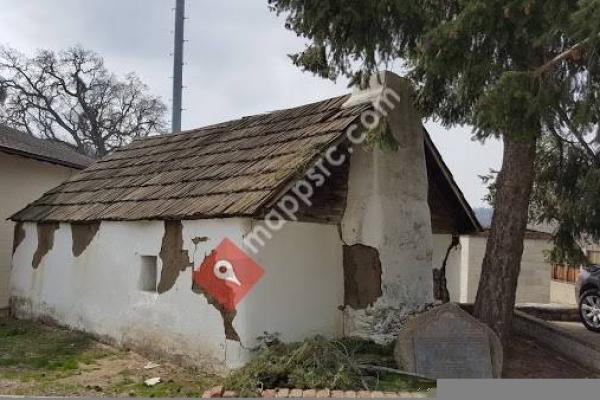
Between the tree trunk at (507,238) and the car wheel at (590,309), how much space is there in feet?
13.9

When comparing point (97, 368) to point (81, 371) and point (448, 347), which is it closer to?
point (81, 371)

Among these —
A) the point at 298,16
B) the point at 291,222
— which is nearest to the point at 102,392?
the point at 291,222

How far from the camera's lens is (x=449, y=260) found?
11641mm

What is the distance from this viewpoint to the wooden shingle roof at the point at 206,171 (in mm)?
8344

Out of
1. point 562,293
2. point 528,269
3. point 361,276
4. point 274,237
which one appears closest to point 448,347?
point 361,276

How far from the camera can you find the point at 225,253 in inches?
316

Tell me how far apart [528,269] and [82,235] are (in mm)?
16395

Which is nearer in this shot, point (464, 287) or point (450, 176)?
point (450, 176)

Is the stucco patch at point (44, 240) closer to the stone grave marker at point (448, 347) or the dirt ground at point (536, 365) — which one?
the stone grave marker at point (448, 347)

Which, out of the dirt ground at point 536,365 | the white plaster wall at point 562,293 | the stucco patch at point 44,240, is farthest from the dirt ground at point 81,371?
the white plaster wall at point 562,293

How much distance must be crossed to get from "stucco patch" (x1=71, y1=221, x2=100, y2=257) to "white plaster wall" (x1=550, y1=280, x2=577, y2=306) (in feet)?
55.1

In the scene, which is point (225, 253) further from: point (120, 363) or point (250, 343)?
point (120, 363)

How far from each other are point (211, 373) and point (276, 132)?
4217 millimetres

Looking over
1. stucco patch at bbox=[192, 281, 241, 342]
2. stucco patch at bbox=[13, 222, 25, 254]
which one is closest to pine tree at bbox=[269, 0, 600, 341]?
stucco patch at bbox=[192, 281, 241, 342]
